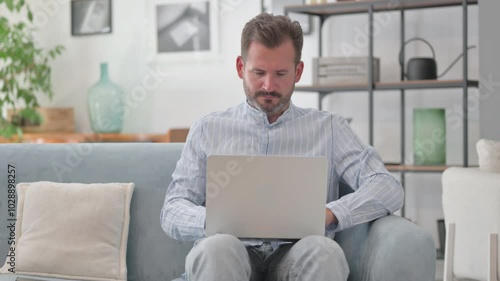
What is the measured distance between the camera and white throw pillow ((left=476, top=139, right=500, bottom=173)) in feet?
12.3

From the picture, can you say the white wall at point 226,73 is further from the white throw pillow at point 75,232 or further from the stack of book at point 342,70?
the white throw pillow at point 75,232

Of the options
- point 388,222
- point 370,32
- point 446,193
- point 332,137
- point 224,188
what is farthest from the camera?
point 370,32

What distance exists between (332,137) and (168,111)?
3.53 m

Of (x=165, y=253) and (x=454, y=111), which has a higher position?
(x=454, y=111)

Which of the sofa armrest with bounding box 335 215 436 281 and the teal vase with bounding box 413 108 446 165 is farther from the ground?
the teal vase with bounding box 413 108 446 165

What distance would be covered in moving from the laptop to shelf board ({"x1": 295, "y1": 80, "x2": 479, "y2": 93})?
275cm

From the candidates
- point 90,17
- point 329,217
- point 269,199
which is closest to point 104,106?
point 90,17

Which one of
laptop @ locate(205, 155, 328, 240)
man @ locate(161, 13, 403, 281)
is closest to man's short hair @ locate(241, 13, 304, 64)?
man @ locate(161, 13, 403, 281)

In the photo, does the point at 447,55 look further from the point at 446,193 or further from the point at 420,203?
the point at 446,193

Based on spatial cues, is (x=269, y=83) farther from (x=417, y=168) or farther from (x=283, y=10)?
(x=283, y=10)

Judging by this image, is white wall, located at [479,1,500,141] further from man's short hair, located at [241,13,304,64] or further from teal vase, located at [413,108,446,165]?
man's short hair, located at [241,13,304,64]

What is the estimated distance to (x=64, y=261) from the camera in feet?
8.21

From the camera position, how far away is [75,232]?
2.52 metres

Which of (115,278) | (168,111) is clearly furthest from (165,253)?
(168,111)
